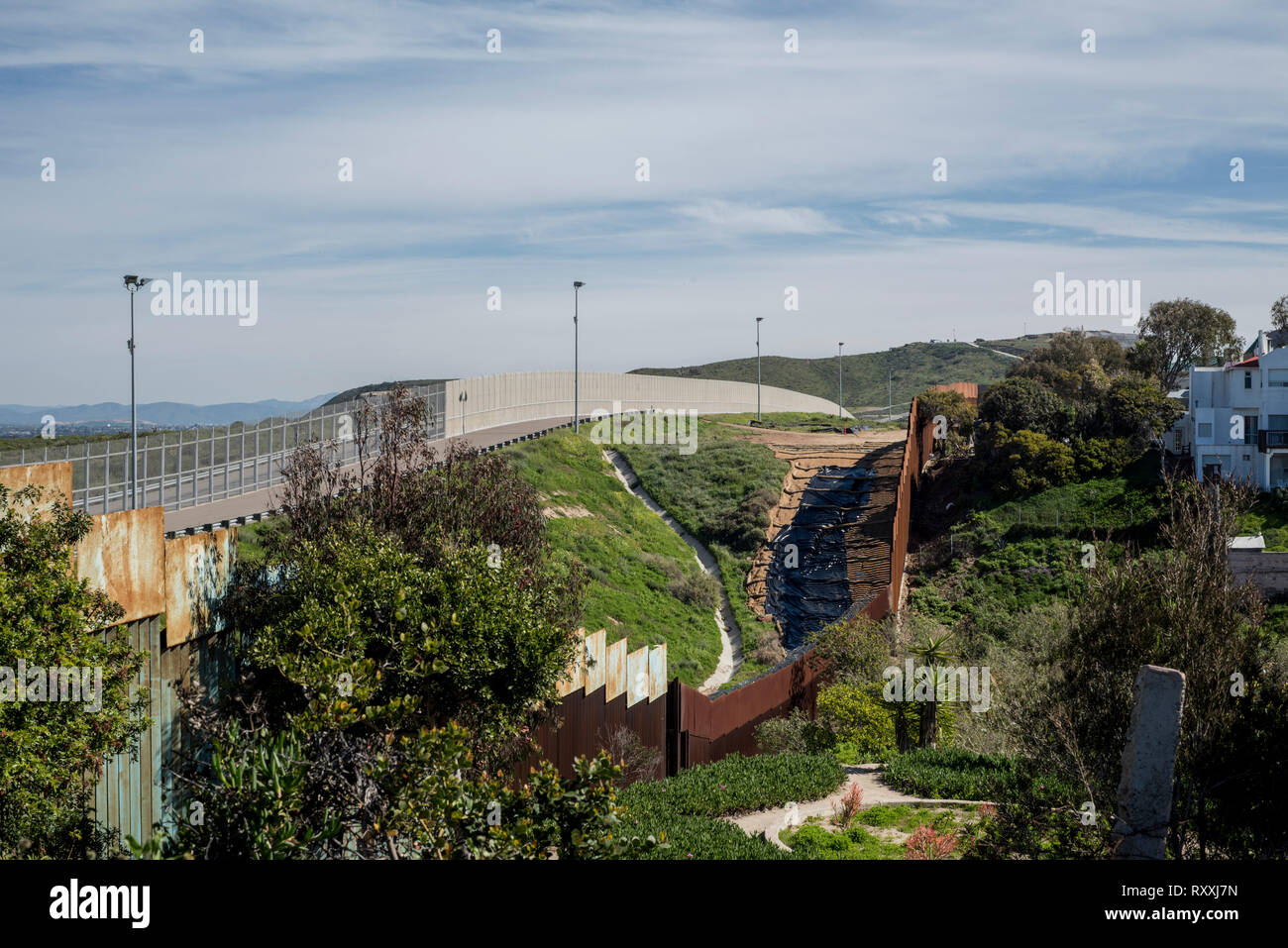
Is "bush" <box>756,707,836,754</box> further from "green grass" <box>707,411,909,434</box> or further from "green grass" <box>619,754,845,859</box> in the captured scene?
"green grass" <box>707,411,909,434</box>

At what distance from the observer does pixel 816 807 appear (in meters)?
13.8

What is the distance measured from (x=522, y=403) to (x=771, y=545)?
1712cm

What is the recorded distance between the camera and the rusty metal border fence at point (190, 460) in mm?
20188

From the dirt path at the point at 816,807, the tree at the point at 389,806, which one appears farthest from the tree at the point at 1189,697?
the tree at the point at 389,806

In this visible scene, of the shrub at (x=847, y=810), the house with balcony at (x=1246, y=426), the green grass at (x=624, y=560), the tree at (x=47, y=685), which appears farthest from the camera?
the house with balcony at (x=1246, y=426)

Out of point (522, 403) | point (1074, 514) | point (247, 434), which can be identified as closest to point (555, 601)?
point (247, 434)

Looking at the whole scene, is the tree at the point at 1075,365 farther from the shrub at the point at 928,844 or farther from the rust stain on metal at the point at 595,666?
the shrub at the point at 928,844

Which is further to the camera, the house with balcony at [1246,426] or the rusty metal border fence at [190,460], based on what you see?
the house with balcony at [1246,426]

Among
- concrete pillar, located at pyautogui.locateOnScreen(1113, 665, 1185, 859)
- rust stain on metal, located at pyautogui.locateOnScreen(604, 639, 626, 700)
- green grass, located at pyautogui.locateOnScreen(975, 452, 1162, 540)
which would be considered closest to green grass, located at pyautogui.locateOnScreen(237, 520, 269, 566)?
rust stain on metal, located at pyautogui.locateOnScreen(604, 639, 626, 700)

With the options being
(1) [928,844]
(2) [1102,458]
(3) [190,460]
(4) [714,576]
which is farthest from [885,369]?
(1) [928,844]

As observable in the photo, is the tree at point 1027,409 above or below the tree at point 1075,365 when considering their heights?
below

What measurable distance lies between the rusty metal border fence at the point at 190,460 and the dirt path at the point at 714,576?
10475 millimetres

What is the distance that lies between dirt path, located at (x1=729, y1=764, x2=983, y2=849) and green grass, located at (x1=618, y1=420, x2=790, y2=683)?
13825mm
